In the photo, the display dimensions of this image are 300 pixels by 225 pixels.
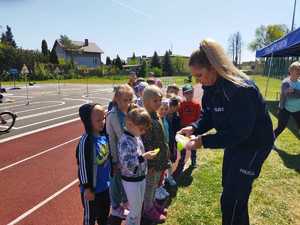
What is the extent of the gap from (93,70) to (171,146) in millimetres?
64304

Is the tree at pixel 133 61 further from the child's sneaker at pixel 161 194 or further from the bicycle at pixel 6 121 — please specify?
the child's sneaker at pixel 161 194

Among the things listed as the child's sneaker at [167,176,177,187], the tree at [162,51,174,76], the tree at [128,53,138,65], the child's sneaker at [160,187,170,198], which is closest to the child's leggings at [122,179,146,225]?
the child's sneaker at [160,187,170,198]

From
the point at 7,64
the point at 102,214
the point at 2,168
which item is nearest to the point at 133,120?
the point at 102,214

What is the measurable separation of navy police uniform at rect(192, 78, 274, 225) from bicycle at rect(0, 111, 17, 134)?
9.30 m

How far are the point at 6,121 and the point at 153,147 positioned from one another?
8.64 metres

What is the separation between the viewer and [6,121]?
10414 millimetres

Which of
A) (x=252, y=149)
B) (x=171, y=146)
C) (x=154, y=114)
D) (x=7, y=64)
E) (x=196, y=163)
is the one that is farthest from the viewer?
(x=7, y=64)

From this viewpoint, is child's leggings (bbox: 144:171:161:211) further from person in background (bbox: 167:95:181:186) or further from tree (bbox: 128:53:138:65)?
tree (bbox: 128:53:138:65)

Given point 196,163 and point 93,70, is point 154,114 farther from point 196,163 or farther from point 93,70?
point 93,70

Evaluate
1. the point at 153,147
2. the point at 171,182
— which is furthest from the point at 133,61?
the point at 153,147

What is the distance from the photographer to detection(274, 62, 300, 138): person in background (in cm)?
626

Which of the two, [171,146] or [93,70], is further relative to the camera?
[93,70]

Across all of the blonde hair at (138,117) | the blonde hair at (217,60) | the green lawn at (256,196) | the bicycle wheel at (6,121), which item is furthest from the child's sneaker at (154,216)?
the bicycle wheel at (6,121)

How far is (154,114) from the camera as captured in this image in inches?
147
